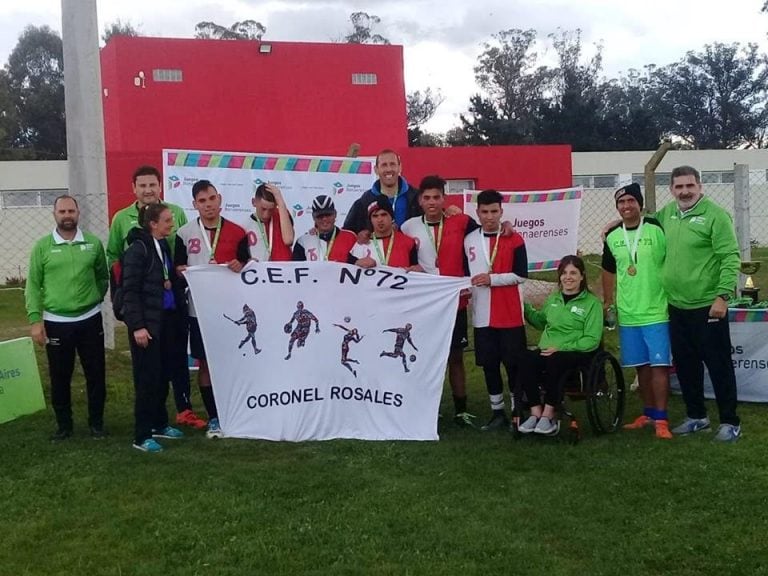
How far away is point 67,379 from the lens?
638 cm

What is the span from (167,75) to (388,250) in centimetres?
2298

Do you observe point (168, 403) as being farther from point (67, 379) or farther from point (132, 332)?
point (132, 332)

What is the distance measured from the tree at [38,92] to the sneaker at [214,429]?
52.1 metres

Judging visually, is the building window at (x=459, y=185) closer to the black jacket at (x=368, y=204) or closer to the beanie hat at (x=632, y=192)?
the black jacket at (x=368, y=204)

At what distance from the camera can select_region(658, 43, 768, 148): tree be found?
69938mm

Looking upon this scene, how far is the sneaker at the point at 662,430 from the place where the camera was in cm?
608

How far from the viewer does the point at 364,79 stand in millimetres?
29422

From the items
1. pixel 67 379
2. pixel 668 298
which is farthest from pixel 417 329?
pixel 67 379

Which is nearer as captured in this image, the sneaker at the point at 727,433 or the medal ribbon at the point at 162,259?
the sneaker at the point at 727,433

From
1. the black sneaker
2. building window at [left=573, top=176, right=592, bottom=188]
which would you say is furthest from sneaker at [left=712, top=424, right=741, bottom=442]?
building window at [left=573, top=176, right=592, bottom=188]

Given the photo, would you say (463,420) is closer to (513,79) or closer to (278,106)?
(278,106)

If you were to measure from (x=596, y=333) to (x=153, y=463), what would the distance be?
10.3ft

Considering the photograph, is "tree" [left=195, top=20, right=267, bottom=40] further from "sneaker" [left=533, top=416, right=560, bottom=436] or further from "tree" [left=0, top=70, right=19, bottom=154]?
"sneaker" [left=533, top=416, right=560, bottom=436]

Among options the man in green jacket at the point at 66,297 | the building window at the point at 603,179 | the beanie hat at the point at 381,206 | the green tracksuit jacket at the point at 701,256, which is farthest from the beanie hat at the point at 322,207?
the building window at the point at 603,179
